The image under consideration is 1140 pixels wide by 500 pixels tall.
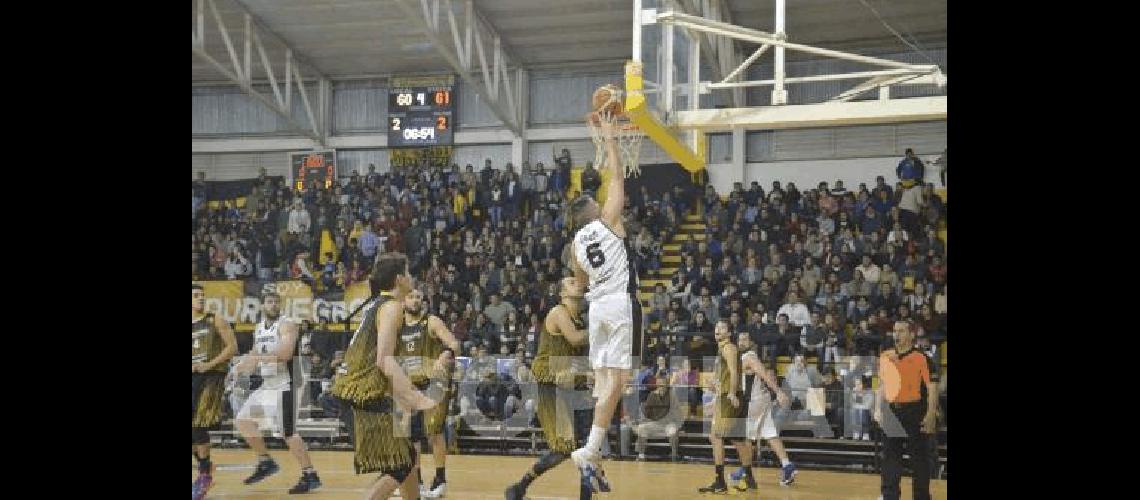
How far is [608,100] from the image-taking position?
9.58 metres

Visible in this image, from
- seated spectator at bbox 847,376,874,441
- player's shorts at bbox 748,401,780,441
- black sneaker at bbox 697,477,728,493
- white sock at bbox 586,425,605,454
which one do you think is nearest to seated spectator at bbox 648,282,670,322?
seated spectator at bbox 847,376,874,441

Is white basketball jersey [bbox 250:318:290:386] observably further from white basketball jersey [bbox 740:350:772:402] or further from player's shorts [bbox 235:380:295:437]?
white basketball jersey [bbox 740:350:772:402]

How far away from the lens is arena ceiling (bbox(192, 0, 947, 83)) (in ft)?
58.4

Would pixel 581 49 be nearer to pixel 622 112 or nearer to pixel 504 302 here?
pixel 504 302

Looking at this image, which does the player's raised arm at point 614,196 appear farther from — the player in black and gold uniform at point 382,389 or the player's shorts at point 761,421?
the player's shorts at point 761,421

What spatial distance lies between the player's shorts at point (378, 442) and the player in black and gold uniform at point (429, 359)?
4.43ft

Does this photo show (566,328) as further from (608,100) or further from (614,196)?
(608,100)

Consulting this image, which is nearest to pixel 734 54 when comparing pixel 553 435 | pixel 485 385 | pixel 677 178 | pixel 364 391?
pixel 677 178

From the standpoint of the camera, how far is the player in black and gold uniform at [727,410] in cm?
1099

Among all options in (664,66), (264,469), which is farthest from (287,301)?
(664,66)

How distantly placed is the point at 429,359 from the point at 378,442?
81.8 inches
